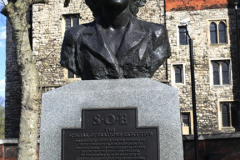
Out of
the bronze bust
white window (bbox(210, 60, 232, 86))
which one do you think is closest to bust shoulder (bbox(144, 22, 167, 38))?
the bronze bust

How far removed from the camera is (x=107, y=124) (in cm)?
356

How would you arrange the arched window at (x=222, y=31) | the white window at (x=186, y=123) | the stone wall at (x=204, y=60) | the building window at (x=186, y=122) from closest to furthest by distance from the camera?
the stone wall at (x=204, y=60), the white window at (x=186, y=123), the building window at (x=186, y=122), the arched window at (x=222, y=31)

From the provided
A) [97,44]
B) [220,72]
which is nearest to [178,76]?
[220,72]

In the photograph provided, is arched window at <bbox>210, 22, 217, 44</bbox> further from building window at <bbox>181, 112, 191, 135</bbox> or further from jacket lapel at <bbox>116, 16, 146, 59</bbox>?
jacket lapel at <bbox>116, 16, 146, 59</bbox>

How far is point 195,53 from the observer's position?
19703 mm

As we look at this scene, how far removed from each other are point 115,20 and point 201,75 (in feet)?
52.7

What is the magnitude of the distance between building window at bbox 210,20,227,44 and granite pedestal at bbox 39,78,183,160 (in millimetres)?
17435

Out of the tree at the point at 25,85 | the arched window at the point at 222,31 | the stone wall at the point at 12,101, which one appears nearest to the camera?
the tree at the point at 25,85

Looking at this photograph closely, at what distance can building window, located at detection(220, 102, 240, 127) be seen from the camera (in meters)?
19.6

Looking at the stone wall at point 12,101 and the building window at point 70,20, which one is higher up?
the building window at point 70,20

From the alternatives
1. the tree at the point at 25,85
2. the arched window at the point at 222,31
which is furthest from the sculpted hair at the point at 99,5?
the arched window at the point at 222,31

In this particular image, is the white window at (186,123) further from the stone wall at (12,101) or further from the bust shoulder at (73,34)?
the bust shoulder at (73,34)

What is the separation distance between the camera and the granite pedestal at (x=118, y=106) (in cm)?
350

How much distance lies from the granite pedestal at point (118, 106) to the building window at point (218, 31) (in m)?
17.4
